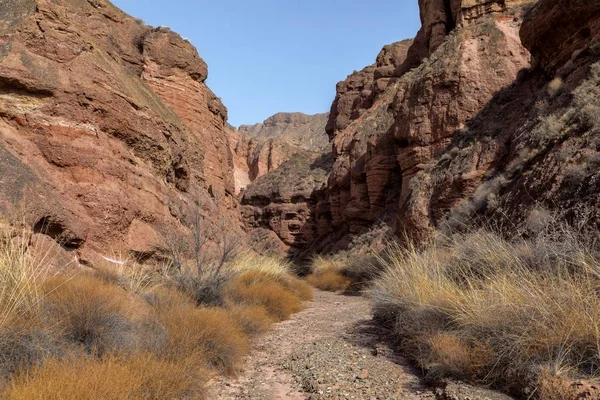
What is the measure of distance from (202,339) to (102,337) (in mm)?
1160

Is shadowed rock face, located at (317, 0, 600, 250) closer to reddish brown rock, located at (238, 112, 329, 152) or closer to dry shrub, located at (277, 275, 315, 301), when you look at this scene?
dry shrub, located at (277, 275, 315, 301)

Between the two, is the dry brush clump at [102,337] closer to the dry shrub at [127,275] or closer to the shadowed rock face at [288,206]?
the dry shrub at [127,275]

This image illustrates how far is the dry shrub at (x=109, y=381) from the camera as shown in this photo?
7.63 feet

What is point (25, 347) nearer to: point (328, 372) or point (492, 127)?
point (328, 372)

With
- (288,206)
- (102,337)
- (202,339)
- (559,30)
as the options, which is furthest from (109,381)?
(288,206)

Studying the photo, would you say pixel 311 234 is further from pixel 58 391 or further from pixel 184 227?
pixel 58 391

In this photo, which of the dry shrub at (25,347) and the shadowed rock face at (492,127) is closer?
the dry shrub at (25,347)

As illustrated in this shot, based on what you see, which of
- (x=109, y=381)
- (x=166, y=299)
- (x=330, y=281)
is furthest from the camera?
(x=330, y=281)

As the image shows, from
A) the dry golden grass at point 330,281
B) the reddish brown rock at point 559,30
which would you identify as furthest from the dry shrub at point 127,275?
the reddish brown rock at point 559,30

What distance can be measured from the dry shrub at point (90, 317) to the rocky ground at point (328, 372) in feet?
3.59

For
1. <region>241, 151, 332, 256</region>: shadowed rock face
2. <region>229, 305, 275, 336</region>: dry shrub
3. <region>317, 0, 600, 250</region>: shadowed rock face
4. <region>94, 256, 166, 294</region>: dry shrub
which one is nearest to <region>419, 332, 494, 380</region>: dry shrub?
<region>317, 0, 600, 250</region>: shadowed rock face

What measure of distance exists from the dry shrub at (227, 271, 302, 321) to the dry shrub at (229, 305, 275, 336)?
77cm

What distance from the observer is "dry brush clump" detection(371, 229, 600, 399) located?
3.01 m

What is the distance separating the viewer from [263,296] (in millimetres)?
8695
